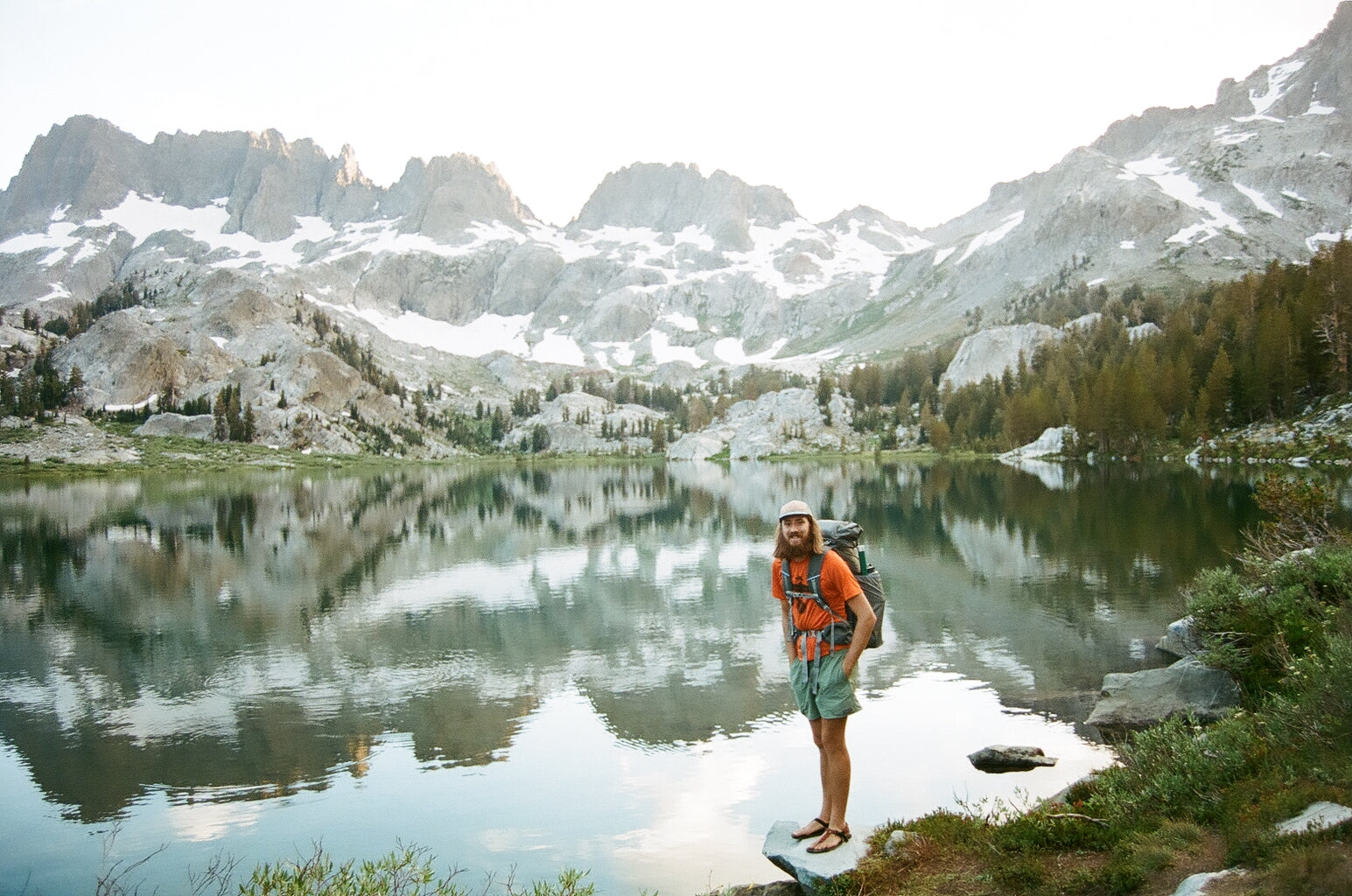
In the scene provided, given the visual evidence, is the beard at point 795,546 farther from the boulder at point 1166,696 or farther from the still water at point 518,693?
the boulder at point 1166,696

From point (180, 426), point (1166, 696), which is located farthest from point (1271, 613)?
point (180, 426)

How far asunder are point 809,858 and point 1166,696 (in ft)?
29.5

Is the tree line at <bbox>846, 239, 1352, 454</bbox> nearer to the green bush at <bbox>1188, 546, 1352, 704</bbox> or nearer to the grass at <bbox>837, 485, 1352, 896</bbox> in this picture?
the green bush at <bbox>1188, 546, 1352, 704</bbox>

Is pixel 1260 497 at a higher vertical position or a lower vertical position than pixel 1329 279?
lower

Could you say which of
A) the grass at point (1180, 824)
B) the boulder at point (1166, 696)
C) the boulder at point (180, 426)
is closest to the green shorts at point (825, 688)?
the grass at point (1180, 824)

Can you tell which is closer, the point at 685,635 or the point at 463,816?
the point at 463,816

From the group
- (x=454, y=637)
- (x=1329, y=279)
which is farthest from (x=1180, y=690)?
(x=1329, y=279)

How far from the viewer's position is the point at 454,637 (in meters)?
22.7

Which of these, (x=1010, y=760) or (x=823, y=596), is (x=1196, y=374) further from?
(x=823, y=596)

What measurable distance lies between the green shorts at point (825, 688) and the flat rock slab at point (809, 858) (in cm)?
134

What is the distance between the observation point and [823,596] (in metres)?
8.33

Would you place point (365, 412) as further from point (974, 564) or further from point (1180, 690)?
point (1180, 690)

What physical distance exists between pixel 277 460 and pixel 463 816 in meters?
152

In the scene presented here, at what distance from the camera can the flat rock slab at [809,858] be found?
25.7ft
